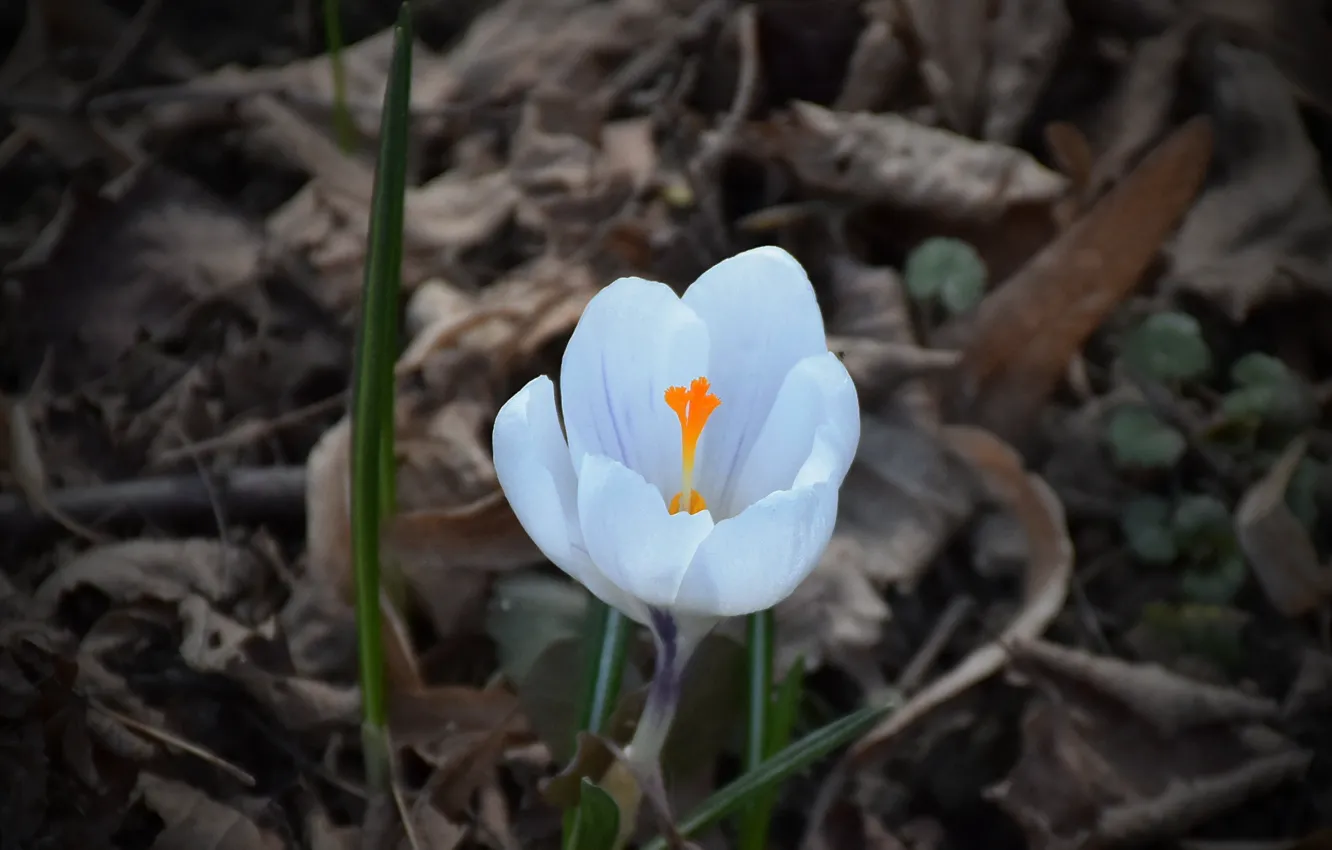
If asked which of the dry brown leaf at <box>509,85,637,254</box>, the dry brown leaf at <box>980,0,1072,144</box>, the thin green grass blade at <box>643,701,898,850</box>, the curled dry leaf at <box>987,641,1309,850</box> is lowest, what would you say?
the curled dry leaf at <box>987,641,1309,850</box>

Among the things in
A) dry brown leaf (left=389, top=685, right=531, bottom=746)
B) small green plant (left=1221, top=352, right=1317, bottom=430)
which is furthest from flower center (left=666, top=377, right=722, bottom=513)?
small green plant (left=1221, top=352, right=1317, bottom=430)

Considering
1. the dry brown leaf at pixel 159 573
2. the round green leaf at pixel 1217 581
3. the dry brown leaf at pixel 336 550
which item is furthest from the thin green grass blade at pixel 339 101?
the round green leaf at pixel 1217 581

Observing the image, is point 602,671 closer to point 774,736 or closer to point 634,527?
point 774,736

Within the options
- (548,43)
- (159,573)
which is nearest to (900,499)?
(159,573)

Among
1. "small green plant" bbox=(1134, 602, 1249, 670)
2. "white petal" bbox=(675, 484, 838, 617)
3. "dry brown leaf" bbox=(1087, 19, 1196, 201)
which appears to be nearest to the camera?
"white petal" bbox=(675, 484, 838, 617)

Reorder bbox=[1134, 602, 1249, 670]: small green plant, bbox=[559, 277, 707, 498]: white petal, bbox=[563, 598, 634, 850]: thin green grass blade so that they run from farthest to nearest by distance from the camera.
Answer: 1. bbox=[1134, 602, 1249, 670]: small green plant
2. bbox=[563, 598, 634, 850]: thin green grass blade
3. bbox=[559, 277, 707, 498]: white petal

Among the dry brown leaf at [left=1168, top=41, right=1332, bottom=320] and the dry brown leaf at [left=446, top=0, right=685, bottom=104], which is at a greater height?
the dry brown leaf at [left=446, top=0, right=685, bottom=104]

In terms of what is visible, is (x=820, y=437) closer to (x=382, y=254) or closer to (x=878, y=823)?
(x=382, y=254)

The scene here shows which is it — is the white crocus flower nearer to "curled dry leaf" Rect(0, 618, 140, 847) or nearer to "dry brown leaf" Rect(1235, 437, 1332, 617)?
"curled dry leaf" Rect(0, 618, 140, 847)

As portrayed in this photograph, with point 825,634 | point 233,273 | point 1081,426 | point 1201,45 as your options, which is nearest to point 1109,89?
point 1201,45
